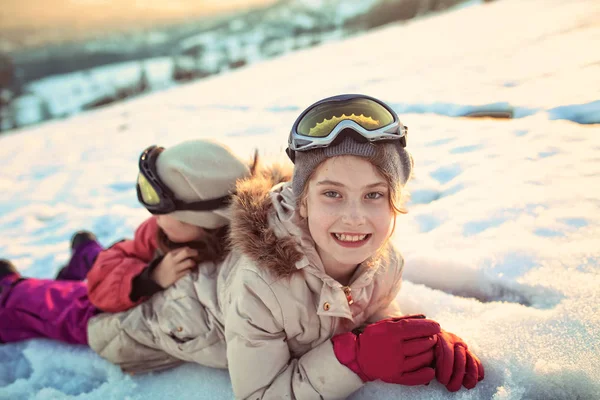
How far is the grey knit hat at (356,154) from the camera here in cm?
142

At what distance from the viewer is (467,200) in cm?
264

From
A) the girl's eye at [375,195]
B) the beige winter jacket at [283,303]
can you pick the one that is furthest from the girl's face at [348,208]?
the beige winter jacket at [283,303]

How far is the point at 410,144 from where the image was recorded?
373cm

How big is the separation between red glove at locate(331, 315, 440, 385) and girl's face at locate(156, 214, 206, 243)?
0.97 meters

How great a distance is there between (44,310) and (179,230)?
1.13m

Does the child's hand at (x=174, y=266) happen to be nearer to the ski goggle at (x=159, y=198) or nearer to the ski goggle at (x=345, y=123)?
the ski goggle at (x=159, y=198)

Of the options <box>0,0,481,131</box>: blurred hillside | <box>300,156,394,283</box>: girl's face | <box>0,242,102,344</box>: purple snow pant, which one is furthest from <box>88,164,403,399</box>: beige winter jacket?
<box>0,0,481,131</box>: blurred hillside

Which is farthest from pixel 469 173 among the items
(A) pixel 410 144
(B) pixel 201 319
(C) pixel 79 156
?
(C) pixel 79 156

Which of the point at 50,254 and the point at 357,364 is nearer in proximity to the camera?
the point at 357,364

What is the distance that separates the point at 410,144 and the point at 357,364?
2.63 m

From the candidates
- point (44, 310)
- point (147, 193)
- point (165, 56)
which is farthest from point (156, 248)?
point (165, 56)

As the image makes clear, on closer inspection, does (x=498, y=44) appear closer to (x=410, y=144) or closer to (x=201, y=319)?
(x=410, y=144)

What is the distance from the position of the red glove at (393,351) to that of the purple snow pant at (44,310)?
5.26ft

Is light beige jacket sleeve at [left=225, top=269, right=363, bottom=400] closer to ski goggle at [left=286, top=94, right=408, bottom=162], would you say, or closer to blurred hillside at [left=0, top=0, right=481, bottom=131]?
ski goggle at [left=286, top=94, right=408, bottom=162]
